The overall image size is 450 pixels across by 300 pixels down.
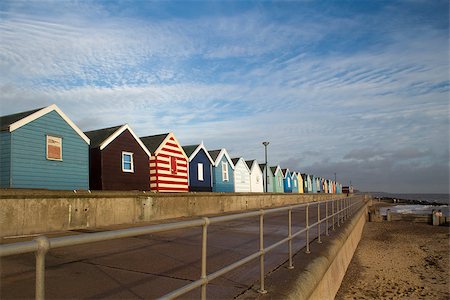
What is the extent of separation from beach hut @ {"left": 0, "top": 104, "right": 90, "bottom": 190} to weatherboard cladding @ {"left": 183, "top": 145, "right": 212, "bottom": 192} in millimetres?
9815

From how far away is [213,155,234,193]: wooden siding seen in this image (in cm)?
2965

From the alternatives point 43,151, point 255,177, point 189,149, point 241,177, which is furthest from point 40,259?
point 255,177

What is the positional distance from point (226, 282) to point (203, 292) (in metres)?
2.15

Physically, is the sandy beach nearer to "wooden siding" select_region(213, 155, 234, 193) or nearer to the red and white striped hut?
the red and white striped hut

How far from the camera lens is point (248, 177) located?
36281mm

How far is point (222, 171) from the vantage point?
101 ft

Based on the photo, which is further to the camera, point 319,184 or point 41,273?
point 319,184

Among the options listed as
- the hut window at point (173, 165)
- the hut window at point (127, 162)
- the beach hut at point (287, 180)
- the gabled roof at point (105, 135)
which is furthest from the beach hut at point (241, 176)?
the hut window at point (127, 162)

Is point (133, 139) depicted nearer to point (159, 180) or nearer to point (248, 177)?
point (159, 180)

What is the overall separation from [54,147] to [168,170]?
8.70 m

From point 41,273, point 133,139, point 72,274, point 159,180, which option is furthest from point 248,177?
point 41,273

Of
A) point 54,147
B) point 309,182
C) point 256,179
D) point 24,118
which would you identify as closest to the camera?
point 24,118

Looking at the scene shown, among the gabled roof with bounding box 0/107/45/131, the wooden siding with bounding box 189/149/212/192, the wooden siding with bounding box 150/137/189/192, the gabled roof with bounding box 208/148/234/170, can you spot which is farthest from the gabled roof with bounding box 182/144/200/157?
the gabled roof with bounding box 0/107/45/131

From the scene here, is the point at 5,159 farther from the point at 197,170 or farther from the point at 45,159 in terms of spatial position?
the point at 197,170
